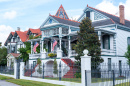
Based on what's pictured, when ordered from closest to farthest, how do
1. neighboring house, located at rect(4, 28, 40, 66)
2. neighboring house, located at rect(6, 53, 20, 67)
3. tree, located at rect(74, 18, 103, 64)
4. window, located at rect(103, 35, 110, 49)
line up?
1. tree, located at rect(74, 18, 103, 64)
2. window, located at rect(103, 35, 110, 49)
3. neighboring house, located at rect(6, 53, 20, 67)
4. neighboring house, located at rect(4, 28, 40, 66)

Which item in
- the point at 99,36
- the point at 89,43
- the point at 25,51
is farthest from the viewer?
Result: the point at 25,51

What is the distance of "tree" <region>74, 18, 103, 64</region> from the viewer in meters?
21.1

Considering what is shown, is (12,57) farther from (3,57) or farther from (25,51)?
(3,57)

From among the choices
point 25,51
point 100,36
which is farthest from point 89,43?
point 25,51

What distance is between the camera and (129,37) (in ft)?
95.2

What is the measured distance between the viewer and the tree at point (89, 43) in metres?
21.1

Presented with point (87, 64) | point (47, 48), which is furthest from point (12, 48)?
point (87, 64)

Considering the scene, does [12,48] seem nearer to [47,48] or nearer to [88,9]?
[47,48]

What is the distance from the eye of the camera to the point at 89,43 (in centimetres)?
2147

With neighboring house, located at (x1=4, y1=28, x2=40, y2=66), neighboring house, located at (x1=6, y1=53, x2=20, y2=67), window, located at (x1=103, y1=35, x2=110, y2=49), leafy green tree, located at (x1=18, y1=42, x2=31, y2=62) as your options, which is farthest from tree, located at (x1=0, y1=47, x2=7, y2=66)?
window, located at (x1=103, y1=35, x2=110, y2=49)

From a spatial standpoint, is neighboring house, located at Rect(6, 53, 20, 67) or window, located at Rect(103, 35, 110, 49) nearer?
window, located at Rect(103, 35, 110, 49)

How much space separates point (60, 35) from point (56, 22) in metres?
1.97

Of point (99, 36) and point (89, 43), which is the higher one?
point (99, 36)

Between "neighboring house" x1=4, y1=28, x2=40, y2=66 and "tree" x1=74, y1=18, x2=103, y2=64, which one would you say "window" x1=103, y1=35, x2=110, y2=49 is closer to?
"tree" x1=74, y1=18, x2=103, y2=64
